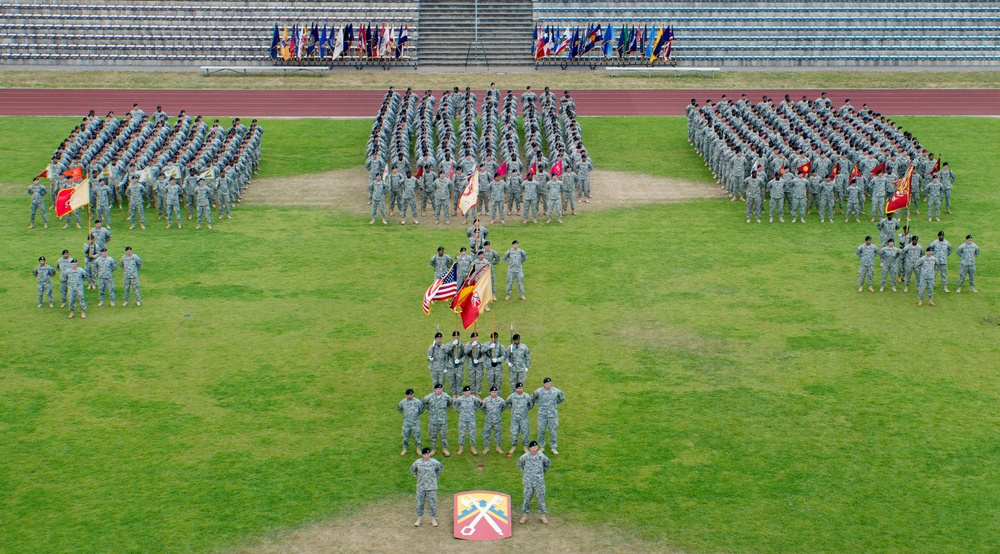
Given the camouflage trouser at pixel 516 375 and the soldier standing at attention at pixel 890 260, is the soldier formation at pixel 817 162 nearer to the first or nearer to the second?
the soldier standing at attention at pixel 890 260

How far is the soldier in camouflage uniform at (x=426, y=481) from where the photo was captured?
1758 centimetres

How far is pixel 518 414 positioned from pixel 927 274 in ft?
37.9

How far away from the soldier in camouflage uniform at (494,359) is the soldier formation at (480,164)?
8.43 m

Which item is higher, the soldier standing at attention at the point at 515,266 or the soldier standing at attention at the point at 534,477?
the soldier standing at attention at the point at 515,266

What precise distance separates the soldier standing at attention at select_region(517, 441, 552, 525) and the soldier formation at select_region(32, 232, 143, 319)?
12.5m

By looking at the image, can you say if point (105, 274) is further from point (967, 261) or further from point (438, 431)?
point (967, 261)

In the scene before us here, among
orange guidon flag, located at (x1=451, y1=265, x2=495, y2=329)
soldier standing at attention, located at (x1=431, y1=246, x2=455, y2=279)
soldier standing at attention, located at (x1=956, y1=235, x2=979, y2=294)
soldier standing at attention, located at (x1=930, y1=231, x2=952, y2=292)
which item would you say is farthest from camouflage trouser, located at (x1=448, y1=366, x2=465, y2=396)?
soldier standing at attention, located at (x1=956, y1=235, x2=979, y2=294)

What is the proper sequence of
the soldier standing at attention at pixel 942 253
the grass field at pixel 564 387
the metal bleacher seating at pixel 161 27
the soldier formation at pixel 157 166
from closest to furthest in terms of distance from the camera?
1. the grass field at pixel 564 387
2. the soldier standing at attention at pixel 942 253
3. the soldier formation at pixel 157 166
4. the metal bleacher seating at pixel 161 27

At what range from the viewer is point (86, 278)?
27.4 m

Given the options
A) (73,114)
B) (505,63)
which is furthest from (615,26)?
(73,114)

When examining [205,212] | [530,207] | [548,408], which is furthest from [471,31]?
[548,408]

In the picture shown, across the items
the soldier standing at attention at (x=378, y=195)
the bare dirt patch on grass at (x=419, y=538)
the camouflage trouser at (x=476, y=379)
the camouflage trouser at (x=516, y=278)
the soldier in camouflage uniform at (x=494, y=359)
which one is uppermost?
the soldier standing at attention at (x=378, y=195)

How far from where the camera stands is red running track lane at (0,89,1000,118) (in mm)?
48938

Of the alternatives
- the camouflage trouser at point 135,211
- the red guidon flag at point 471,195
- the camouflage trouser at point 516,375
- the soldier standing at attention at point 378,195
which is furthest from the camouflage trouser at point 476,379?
the camouflage trouser at point 135,211
